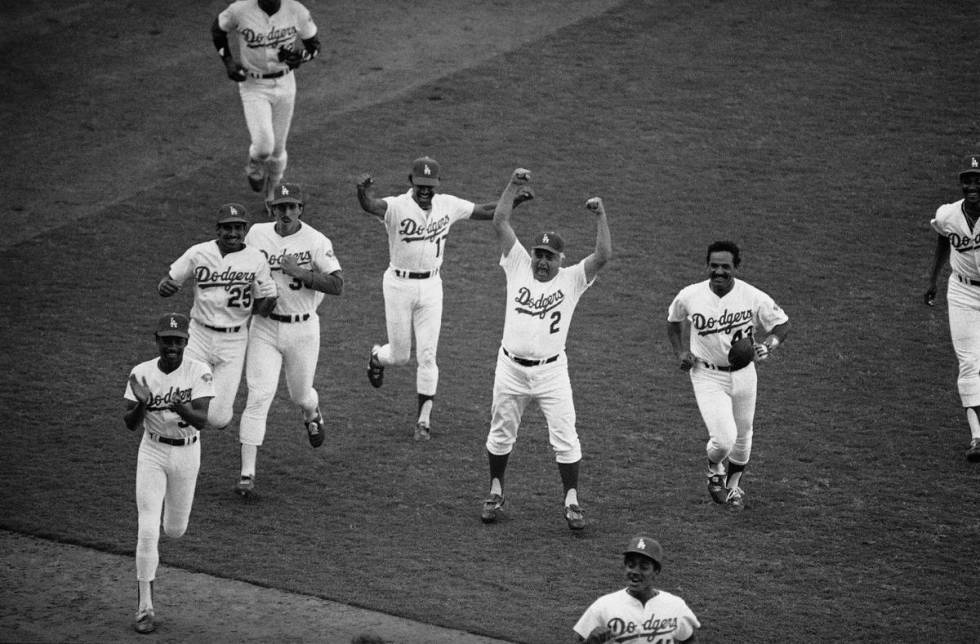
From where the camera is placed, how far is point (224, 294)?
10703 mm

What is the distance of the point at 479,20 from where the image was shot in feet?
71.9

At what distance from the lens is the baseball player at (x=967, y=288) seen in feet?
38.1

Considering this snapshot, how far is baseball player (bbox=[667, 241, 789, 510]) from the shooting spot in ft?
34.8

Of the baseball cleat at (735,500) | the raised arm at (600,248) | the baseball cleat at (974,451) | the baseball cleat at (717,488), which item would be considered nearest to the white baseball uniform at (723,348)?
the baseball cleat at (717,488)

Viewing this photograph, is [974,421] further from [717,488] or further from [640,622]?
[640,622]

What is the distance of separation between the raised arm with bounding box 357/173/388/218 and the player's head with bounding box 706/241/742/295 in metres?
3.09

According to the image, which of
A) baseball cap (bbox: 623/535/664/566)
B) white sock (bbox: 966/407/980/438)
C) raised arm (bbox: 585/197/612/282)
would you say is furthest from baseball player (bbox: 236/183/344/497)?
white sock (bbox: 966/407/980/438)

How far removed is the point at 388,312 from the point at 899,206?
7883 millimetres

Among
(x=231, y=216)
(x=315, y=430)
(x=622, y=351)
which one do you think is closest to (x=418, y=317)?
(x=315, y=430)

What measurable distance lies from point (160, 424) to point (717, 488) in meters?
4.74

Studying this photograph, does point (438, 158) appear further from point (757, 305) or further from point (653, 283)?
point (757, 305)

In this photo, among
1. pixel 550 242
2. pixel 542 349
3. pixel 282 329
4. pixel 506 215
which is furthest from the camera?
pixel 282 329

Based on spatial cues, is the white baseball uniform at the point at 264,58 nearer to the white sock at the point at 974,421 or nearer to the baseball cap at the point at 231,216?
the baseball cap at the point at 231,216

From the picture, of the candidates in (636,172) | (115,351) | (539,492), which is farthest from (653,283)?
(115,351)
